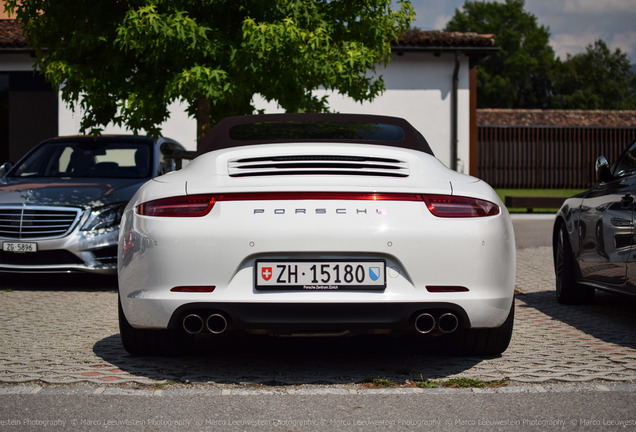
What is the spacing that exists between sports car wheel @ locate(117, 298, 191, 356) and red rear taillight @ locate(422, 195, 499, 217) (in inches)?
66.0

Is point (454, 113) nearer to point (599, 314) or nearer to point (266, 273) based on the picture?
point (599, 314)

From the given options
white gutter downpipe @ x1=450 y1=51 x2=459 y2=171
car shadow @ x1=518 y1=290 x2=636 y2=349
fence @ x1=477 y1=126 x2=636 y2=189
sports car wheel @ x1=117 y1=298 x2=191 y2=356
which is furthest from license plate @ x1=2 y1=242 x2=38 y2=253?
fence @ x1=477 y1=126 x2=636 y2=189

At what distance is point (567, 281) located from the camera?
7.15 meters

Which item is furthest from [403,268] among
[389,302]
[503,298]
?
[503,298]

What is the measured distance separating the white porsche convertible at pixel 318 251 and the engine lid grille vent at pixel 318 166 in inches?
0.4

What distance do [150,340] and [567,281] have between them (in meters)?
3.94

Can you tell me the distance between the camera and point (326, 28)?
34.9 feet

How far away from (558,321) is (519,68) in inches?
2849

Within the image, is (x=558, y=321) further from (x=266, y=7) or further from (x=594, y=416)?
(x=266, y=7)

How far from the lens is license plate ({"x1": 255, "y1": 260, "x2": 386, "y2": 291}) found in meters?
3.95

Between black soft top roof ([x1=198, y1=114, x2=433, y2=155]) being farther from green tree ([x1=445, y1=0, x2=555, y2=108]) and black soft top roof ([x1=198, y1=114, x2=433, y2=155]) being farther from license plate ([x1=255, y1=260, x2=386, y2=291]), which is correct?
green tree ([x1=445, y1=0, x2=555, y2=108])

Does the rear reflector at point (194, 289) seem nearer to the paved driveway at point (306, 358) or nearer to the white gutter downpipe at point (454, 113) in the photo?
the paved driveway at point (306, 358)

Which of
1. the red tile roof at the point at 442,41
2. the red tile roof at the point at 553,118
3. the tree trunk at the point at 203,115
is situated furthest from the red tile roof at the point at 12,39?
the red tile roof at the point at 553,118

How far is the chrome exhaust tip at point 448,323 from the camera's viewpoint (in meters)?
4.08
